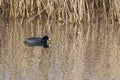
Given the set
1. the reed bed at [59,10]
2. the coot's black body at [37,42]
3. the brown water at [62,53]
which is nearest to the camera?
the brown water at [62,53]

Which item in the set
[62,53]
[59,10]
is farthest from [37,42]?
[59,10]

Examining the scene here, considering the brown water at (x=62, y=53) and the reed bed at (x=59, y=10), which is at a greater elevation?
the reed bed at (x=59, y=10)

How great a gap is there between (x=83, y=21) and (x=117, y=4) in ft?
3.47

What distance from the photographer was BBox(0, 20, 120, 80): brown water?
702 centimetres

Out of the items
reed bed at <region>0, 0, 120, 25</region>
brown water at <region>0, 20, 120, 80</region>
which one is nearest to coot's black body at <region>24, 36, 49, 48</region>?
brown water at <region>0, 20, 120, 80</region>

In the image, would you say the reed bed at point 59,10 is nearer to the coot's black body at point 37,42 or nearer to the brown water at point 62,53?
the brown water at point 62,53

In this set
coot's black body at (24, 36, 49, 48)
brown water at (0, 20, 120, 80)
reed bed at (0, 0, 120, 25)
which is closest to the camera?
brown water at (0, 20, 120, 80)

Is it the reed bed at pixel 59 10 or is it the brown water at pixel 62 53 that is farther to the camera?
the reed bed at pixel 59 10

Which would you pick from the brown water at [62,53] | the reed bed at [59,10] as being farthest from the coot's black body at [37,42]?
the reed bed at [59,10]

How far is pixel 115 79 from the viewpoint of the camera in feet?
22.2

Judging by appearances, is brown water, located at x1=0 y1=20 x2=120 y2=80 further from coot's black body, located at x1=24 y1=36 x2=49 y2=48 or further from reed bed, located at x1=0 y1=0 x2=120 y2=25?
reed bed, located at x1=0 y1=0 x2=120 y2=25

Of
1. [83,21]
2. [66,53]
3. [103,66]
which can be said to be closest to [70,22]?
[83,21]

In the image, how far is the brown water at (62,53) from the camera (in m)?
7.02

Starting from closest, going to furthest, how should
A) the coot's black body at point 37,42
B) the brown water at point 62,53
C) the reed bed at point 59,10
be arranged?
the brown water at point 62,53 < the coot's black body at point 37,42 < the reed bed at point 59,10
